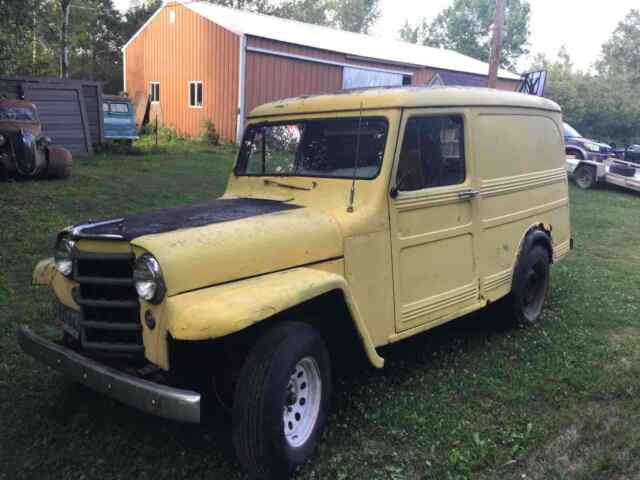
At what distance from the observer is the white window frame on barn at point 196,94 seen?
69.8 feet

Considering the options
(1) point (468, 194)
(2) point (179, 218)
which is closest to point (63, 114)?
(2) point (179, 218)

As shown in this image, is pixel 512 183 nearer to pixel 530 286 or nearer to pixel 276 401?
pixel 530 286

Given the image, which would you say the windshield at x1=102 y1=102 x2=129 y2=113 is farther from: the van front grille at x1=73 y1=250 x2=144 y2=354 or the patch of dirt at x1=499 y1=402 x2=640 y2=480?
the patch of dirt at x1=499 y1=402 x2=640 y2=480

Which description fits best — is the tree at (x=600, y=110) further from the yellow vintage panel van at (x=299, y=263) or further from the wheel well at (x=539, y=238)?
the yellow vintage panel van at (x=299, y=263)

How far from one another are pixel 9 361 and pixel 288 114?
9.09ft

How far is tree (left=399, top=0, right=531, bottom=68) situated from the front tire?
4666cm

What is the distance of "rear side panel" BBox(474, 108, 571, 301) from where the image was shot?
4816 mm

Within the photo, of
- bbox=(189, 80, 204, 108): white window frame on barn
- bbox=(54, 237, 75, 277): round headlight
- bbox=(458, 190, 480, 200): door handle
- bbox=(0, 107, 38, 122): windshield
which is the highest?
bbox=(189, 80, 204, 108): white window frame on barn

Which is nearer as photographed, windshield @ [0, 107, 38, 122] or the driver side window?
the driver side window

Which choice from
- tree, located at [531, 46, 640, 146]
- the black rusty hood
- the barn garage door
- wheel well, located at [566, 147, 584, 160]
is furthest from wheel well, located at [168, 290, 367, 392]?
tree, located at [531, 46, 640, 146]

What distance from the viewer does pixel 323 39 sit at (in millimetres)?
22594

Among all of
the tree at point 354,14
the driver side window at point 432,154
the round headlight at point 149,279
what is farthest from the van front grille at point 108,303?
the tree at point 354,14

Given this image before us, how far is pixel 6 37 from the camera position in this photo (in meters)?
12.2

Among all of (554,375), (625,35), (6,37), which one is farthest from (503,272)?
(625,35)
